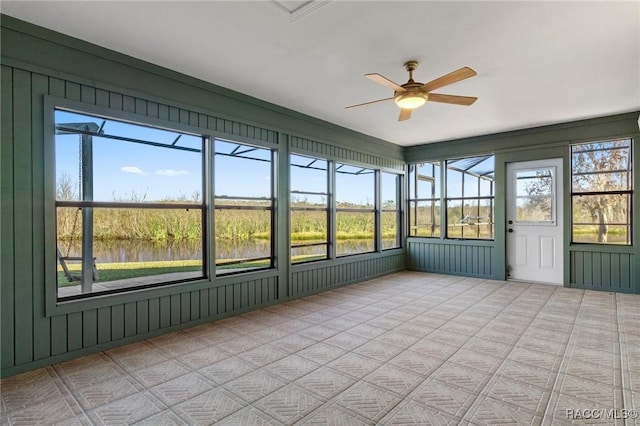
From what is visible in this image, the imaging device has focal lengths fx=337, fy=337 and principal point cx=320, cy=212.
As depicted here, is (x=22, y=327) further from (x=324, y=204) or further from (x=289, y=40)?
(x=324, y=204)

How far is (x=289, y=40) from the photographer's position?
3.05 m

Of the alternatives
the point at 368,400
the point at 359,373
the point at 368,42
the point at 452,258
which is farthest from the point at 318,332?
the point at 452,258

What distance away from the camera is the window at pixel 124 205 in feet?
10.3

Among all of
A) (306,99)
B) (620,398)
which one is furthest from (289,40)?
(620,398)

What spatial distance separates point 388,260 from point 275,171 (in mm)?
3485

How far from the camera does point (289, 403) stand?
230cm

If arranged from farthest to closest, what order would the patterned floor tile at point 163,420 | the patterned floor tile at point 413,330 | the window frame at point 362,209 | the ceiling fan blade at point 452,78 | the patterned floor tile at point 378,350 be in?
the window frame at point 362,209
the patterned floor tile at point 413,330
the patterned floor tile at point 378,350
the ceiling fan blade at point 452,78
the patterned floor tile at point 163,420

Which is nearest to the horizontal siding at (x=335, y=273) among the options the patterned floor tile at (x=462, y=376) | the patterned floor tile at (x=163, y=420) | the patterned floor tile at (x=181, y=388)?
the patterned floor tile at (x=181, y=388)

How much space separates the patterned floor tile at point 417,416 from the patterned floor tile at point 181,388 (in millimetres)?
1326

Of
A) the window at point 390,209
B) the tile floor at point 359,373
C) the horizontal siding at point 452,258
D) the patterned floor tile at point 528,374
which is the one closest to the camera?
the tile floor at point 359,373

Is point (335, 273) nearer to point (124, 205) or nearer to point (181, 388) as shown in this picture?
point (124, 205)

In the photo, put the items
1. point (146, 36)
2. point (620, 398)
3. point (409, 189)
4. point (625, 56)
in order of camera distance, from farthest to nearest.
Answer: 1. point (409, 189)
2. point (625, 56)
3. point (146, 36)
4. point (620, 398)

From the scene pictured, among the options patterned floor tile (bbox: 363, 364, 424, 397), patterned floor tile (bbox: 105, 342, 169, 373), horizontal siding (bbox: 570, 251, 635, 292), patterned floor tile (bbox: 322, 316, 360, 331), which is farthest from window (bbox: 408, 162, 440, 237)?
patterned floor tile (bbox: 105, 342, 169, 373)

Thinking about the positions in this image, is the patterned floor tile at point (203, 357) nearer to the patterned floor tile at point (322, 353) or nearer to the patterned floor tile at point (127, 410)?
the patterned floor tile at point (127, 410)
